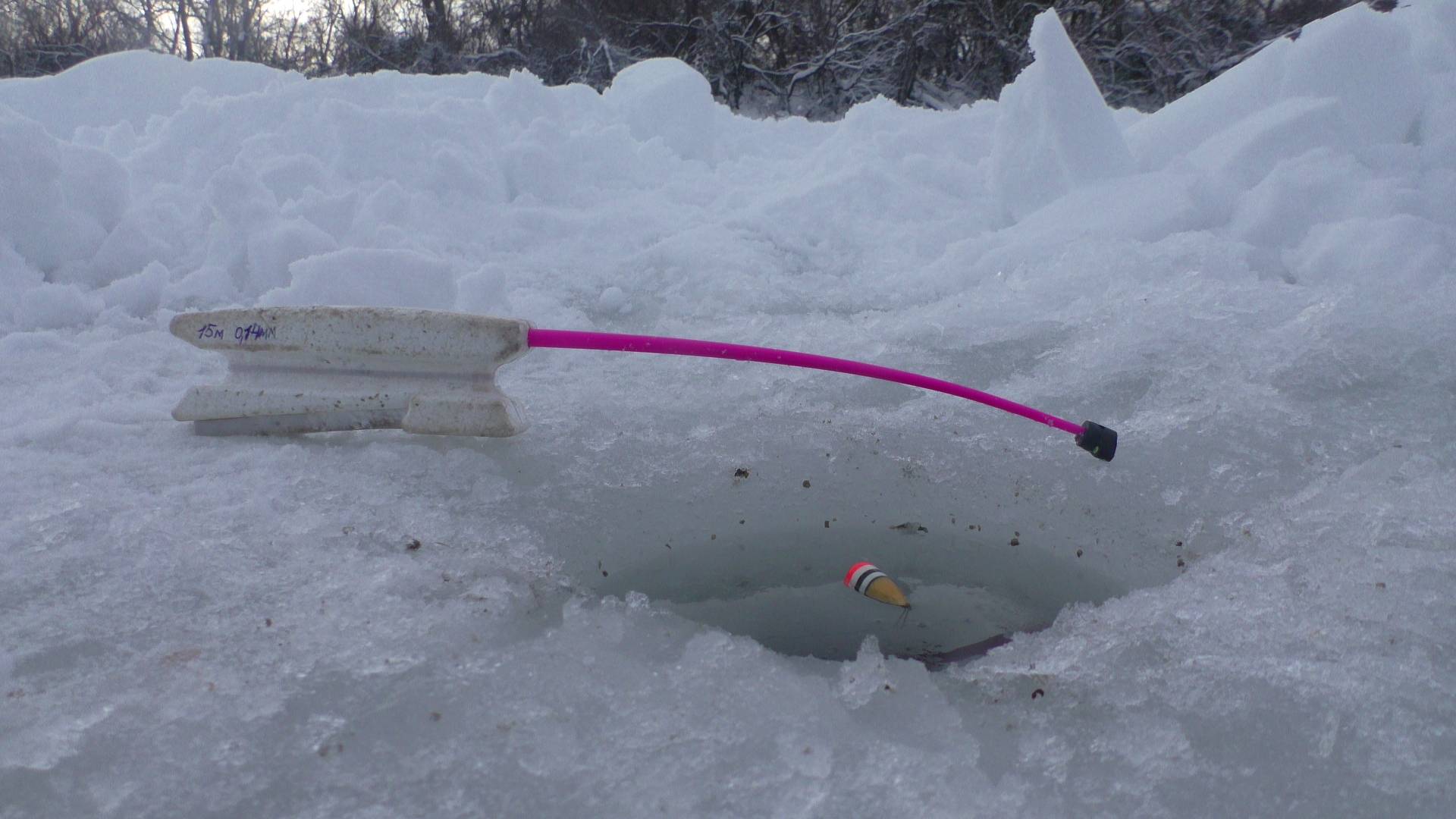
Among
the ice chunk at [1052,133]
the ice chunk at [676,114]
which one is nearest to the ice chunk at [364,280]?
the ice chunk at [676,114]

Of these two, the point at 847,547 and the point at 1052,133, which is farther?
the point at 1052,133

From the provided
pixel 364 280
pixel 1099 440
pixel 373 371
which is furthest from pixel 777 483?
pixel 364 280

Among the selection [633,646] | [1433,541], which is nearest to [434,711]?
A: [633,646]

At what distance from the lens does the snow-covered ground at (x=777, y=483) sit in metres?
1.28

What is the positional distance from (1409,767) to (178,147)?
449 centimetres

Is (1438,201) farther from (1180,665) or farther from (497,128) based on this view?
(497,128)

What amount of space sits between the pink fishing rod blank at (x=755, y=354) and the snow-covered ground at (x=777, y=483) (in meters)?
0.12

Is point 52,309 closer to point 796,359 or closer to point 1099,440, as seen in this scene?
point 796,359

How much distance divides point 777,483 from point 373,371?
1021 mm

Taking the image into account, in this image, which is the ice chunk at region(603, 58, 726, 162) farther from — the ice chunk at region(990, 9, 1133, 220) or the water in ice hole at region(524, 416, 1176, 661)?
the water in ice hole at region(524, 416, 1176, 661)

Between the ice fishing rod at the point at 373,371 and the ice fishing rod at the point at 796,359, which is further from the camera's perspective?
the ice fishing rod at the point at 373,371

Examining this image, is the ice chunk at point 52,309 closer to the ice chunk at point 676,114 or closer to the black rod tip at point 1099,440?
the ice chunk at point 676,114

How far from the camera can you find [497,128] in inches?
169

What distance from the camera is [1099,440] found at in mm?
2021
